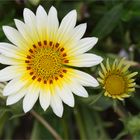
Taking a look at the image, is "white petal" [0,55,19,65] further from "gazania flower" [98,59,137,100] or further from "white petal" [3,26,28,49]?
"gazania flower" [98,59,137,100]

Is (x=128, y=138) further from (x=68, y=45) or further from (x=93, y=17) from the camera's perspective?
(x=68, y=45)

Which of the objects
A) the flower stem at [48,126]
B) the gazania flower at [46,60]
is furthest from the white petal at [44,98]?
the flower stem at [48,126]

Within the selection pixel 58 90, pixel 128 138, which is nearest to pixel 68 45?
pixel 58 90

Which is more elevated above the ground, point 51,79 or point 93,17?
point 93,17

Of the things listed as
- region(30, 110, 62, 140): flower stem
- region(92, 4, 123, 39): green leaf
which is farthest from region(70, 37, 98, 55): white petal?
region(30, 110, 62, 140): flower stem

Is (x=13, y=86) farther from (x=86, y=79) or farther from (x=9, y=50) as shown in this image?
(x=86, y=79)

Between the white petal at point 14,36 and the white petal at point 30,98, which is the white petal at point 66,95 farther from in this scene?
the white petal at point 14,36

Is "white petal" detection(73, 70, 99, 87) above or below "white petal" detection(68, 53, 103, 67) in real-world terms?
below
